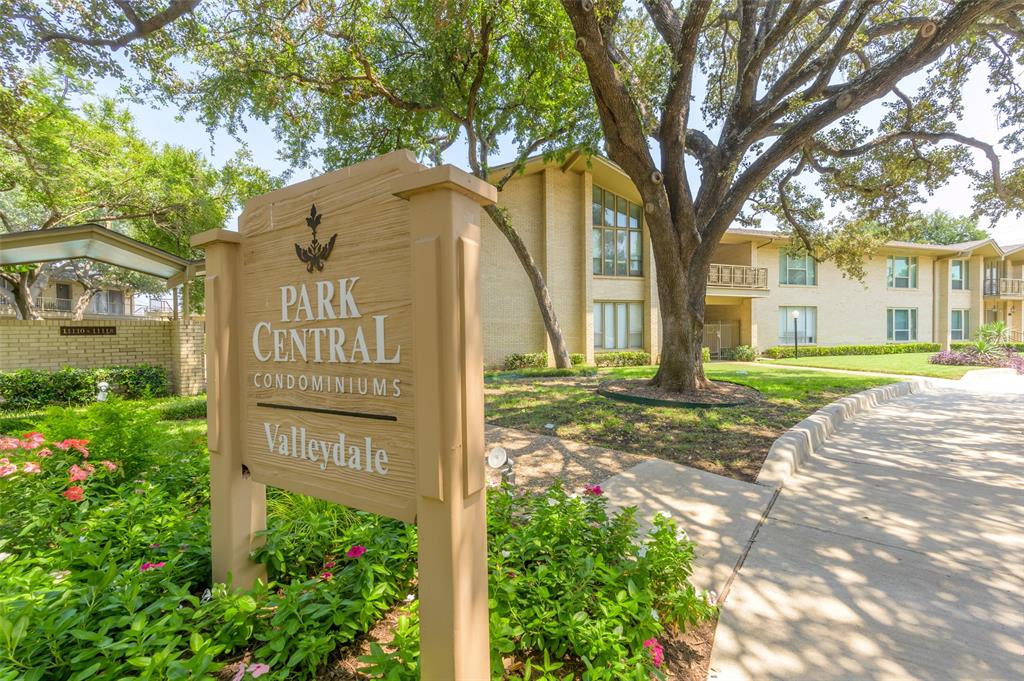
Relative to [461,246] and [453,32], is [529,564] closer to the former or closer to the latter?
[461,246]

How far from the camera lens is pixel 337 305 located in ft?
6.32

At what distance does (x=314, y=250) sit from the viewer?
2010 mm

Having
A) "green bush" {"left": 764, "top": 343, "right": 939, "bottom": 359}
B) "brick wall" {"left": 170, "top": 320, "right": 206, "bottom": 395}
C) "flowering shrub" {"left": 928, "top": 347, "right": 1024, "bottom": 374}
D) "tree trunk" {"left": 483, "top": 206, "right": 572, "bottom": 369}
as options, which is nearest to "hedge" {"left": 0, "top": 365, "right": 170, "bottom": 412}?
"brick wall" {"left": 170, "top": 320, "right": 206, "bottom": 395}

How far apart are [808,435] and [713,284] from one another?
16.3 meters

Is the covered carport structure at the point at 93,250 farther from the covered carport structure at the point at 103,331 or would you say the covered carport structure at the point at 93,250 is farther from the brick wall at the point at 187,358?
the brick wall at the point at 187,358

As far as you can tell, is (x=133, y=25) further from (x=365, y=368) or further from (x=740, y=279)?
(x=740, y=279)

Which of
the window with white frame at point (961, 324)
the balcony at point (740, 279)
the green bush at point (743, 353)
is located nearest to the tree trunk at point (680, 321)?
the balcony at point (740, 279)

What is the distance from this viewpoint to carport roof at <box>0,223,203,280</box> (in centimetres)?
834

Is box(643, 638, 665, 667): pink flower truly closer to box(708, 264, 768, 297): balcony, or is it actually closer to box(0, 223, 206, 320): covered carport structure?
box(0, 223, 206, 320): covered carport structure

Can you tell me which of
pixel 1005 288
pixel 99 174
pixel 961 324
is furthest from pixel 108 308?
pixel 1005 288

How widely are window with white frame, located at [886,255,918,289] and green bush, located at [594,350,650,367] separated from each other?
60.1 ft

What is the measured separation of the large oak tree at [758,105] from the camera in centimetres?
746

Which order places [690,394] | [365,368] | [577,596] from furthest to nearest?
[690,394] → [577,596] → [365,368]

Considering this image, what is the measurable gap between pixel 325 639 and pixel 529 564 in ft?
3.94
